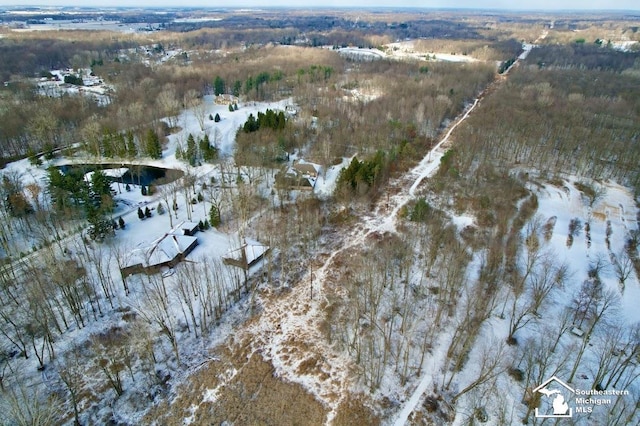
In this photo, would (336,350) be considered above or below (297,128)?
below

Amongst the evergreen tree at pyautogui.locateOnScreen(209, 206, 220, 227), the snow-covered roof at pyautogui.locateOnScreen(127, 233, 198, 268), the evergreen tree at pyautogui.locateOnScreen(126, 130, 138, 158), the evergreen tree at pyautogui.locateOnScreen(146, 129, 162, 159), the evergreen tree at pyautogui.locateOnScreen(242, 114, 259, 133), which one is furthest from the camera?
the evergreen tree at pyautogui.locateOnScreen(242, 114, 259, 133)

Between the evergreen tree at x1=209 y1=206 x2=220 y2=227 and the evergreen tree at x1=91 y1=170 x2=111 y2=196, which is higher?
the evergreen tree at x1=91 y1=170 x2=111 y2=196

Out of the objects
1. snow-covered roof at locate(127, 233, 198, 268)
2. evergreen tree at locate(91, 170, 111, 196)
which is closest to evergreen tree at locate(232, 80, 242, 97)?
evergreen tree at locate(91, 170, 111, 196)

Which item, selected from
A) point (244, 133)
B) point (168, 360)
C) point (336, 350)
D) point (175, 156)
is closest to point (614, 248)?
point (336, 350)

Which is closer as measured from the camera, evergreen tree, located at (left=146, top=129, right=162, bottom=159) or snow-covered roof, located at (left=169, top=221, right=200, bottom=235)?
snow-covered roof, located at (left=169, top=221, right=200, bottom=235)

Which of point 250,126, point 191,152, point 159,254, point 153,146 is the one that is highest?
point 250,126

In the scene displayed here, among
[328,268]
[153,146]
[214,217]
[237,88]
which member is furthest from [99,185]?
[237,88]

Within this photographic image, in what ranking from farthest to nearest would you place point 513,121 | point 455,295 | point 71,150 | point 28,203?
point 513,121 < point 71,150 < point 28,203 < point 455,295

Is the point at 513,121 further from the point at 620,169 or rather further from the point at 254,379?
the point at 254,379

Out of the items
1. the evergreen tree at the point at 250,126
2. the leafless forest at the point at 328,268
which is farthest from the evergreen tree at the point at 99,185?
the evergreen tree at the point at 250,126

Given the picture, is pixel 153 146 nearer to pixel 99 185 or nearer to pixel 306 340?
pixel 99 185

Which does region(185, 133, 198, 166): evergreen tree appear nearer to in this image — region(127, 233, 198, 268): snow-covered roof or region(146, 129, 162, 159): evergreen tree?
region(146, 129, 162, 159): evergreen tree
